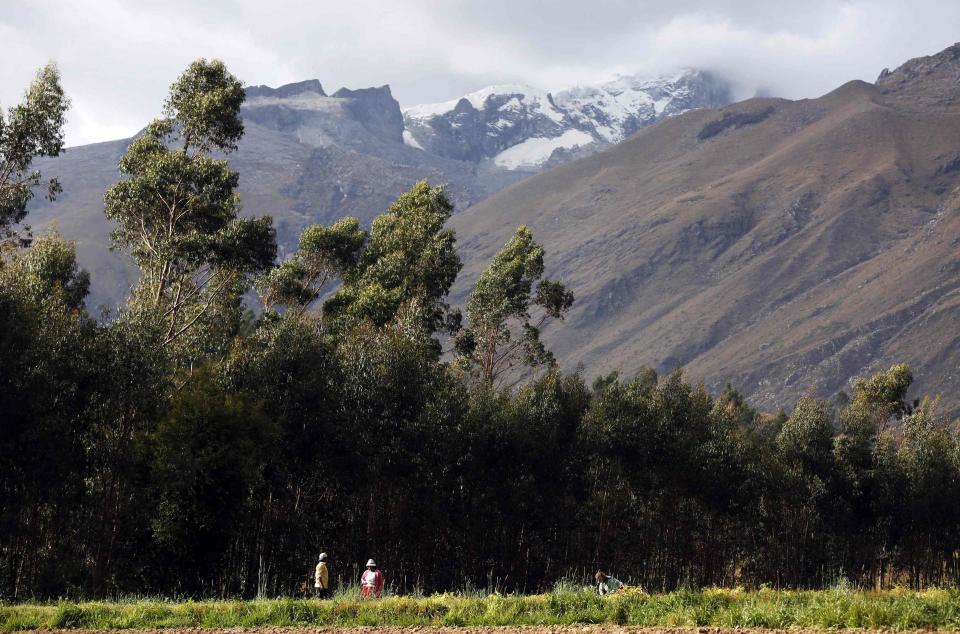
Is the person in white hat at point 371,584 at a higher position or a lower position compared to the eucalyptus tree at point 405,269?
lower

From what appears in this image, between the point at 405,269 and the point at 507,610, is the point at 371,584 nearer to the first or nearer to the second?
the point at 507,610

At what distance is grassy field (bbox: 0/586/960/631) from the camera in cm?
2617

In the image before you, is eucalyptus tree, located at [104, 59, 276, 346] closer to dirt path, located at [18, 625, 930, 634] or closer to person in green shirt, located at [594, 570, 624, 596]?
person in green shirt, located at [594, 570, 624, 596]

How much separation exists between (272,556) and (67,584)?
1257 cm

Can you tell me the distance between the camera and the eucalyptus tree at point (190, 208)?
5550 centimetres

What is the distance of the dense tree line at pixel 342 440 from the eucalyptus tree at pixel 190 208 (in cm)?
14

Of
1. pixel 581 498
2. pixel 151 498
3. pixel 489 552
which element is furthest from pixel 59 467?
pixel 581 498

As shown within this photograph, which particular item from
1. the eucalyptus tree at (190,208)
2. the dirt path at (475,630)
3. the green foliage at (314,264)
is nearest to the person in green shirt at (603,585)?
the dirt path at (475,630)

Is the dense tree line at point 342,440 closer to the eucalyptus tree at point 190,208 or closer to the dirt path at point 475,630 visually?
the eucalyptus tree at point 190,208

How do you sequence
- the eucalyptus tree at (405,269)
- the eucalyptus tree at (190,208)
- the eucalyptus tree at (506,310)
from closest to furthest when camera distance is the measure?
the eucalyptus tree at (190,208) → the eucalyptus tree at (405,269) → the eucalyptus tree at (506,310)

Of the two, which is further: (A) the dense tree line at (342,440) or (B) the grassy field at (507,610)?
(A) the dense tree line at (342,440)

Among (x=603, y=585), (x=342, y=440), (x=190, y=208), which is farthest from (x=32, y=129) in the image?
(x=603, y=585)

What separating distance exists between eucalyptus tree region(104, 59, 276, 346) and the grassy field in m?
24.6

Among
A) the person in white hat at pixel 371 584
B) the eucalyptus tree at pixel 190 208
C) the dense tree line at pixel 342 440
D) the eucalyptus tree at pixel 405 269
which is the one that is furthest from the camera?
the eucalyptus tree at pixel 405 269
